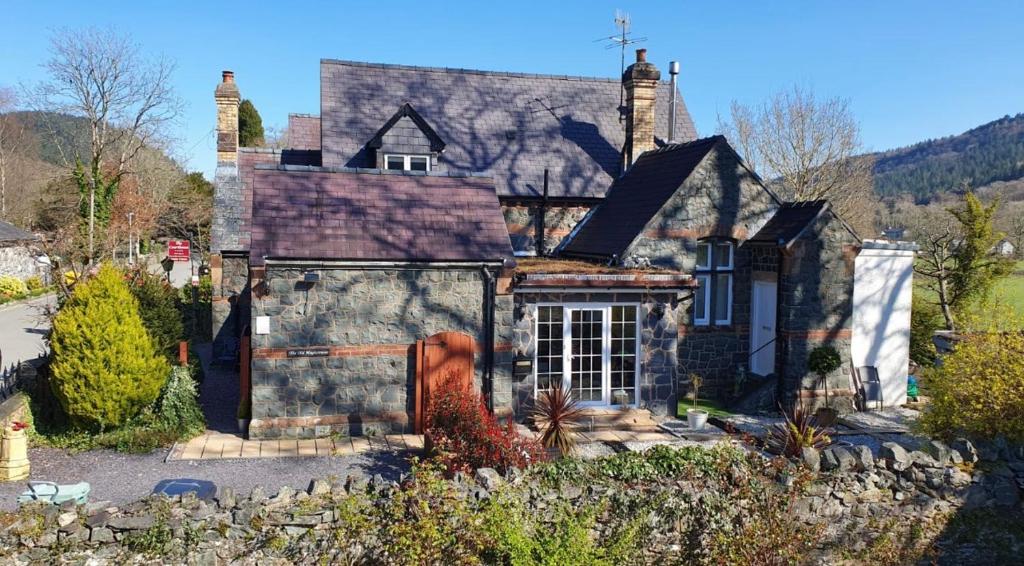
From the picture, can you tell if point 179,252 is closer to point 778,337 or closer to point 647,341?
point 647,341

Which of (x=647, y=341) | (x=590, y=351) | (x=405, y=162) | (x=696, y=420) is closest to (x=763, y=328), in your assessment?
(x=647, y=341)

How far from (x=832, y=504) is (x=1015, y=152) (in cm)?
9638

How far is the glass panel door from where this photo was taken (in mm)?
14797

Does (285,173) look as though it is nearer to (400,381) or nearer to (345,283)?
(345,283)

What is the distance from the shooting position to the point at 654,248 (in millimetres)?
16984

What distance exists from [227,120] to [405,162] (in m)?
5.92

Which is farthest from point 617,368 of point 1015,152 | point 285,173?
point 1015,152

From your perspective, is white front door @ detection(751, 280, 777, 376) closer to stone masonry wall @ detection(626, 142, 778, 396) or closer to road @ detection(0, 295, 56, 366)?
stone masonry wall @ detection(626, 142, 778, 396)

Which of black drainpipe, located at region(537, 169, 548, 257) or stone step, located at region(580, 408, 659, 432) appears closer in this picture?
stone step, located at region(580, 408, 659, 432)

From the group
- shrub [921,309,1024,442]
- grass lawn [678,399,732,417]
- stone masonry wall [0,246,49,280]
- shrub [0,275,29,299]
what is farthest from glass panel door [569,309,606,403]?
stone masonry wall [0,246,49,280]

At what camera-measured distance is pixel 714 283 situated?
17.8m

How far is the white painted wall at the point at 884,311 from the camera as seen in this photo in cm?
1722

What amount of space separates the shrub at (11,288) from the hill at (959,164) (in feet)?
238

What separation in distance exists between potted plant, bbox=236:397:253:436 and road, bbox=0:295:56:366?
7.11 metres
